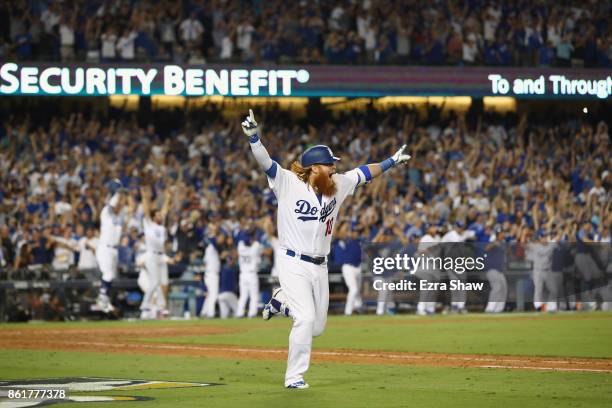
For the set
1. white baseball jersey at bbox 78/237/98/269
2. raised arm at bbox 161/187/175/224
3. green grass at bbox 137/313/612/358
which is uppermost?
raised arm at bbox 161/187/175/224

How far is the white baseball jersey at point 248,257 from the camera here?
2164cm

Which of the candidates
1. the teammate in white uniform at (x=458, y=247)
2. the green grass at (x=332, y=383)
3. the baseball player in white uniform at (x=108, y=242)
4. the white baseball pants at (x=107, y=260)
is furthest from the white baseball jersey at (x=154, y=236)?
the green grass at (x=332, y=383)

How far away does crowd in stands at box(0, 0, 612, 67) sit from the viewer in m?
27.2

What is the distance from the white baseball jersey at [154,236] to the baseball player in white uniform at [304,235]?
1125cm

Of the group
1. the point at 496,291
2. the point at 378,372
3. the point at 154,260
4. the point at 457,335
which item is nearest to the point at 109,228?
the point at 154,260

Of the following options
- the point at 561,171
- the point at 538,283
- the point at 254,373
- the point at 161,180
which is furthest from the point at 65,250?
the point at 561,171

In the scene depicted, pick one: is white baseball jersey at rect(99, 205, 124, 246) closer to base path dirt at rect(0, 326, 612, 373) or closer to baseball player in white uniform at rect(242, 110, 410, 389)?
base path dirt at rect(0, 326, 612, 373)

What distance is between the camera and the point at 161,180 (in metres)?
25.5

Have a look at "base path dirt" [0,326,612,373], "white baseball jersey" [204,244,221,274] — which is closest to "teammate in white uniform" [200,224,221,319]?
"white baseball jersey" [204,244,221,274]

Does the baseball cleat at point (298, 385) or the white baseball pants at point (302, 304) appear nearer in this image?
the white baseball pants at point (302, 304)

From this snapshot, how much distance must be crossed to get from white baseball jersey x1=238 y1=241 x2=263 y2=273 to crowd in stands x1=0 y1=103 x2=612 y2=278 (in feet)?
3.09

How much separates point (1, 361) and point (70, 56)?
51.3 ft

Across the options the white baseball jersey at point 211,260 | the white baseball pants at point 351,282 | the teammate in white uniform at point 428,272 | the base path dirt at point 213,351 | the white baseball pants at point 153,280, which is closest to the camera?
the base path dirt at point 213,351

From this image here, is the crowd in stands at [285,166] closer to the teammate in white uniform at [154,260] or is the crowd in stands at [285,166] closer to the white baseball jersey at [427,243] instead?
the white baseball jersey at [427,243]
